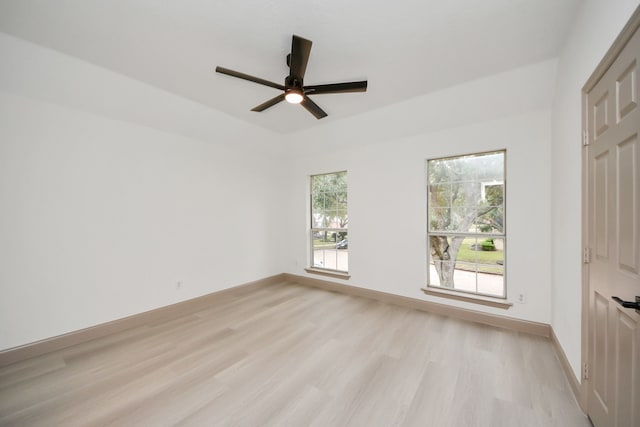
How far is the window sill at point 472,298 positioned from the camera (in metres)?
2.96

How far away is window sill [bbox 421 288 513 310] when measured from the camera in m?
2.96

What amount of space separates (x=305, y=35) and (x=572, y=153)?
239 centimetres

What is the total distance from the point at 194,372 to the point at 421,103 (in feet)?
12.4

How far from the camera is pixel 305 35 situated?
2055 millimetres

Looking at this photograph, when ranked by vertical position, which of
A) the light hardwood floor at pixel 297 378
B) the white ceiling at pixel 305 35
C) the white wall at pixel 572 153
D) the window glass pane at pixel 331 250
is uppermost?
the white ceiling at pixel 305 35

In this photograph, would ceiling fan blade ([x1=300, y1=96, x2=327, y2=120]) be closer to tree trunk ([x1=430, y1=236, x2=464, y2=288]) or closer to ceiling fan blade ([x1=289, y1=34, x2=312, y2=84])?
ceiling fan blade ([x1=289, y1=34, x2=312, y2=84])

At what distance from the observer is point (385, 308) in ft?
11.8

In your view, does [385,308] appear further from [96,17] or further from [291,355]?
[96,17]

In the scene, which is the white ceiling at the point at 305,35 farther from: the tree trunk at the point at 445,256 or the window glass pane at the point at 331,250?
the window glass pane at the point at 331,250

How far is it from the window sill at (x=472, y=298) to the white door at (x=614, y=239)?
1.41 meters

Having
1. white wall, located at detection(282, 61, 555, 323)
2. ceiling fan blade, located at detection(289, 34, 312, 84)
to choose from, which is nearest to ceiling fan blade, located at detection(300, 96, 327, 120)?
ceiling fan blade, located at detection(289, 34, 312, 84)

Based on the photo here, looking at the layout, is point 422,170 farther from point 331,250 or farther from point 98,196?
point 98,196

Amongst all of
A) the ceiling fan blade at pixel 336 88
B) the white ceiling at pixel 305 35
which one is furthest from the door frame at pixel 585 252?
the ceiling fan blade at pixel 336 88

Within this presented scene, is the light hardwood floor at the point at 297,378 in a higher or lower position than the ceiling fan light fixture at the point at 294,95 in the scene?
lower
